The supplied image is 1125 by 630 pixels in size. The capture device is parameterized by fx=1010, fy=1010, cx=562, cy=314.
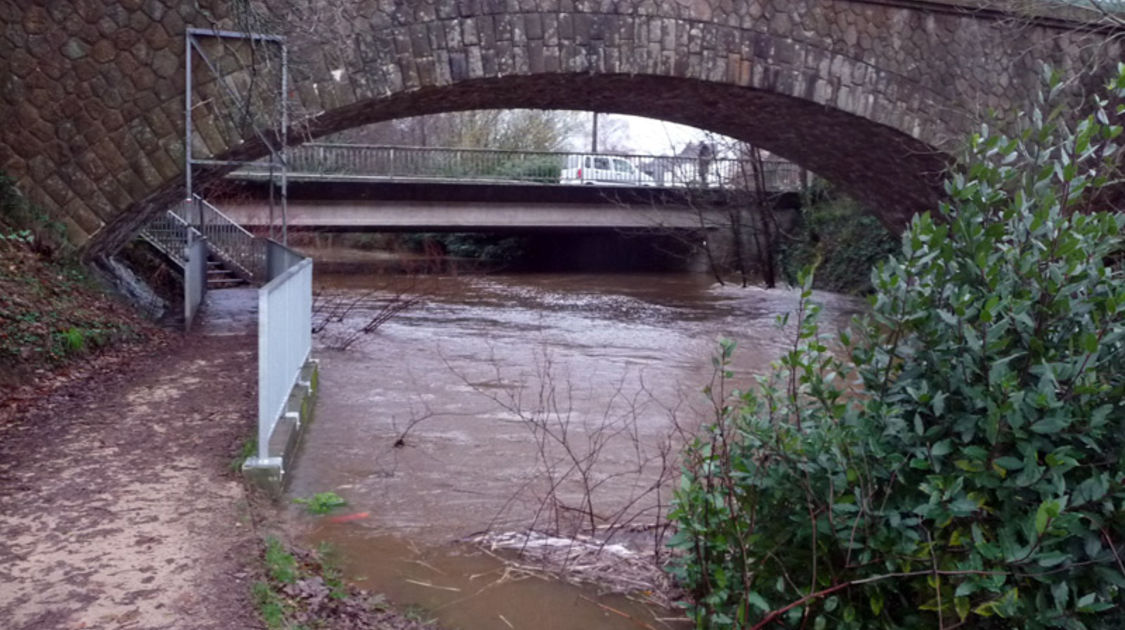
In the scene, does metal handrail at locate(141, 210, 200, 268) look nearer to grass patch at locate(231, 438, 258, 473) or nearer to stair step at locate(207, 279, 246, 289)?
stair step at locate(207, 279, 246, 289)

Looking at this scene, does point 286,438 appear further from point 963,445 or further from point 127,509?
point 963,445

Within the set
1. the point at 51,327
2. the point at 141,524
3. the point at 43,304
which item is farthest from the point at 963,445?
the point at 43,304

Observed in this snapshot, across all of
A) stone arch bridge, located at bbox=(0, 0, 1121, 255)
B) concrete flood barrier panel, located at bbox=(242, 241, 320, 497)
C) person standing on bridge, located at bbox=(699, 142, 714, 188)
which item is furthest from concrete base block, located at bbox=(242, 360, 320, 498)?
person standing on bridge, located at bbox=(699, 142, 714, 188)

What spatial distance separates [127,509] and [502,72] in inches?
270

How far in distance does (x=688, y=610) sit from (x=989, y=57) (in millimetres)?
11047

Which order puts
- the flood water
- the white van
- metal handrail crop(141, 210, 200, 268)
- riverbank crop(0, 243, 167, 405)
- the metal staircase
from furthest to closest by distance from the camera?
the white van → the metal staircase → metal handrail crop(141, 210, 200, 268) → riverbank crop(0, 243, 167, 405) → the flood water

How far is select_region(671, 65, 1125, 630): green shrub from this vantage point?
9.04ft

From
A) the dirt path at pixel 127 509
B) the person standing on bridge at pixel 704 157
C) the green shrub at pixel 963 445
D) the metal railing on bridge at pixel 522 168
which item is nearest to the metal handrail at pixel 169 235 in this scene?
the metal railing on bridge at pixel 522 168

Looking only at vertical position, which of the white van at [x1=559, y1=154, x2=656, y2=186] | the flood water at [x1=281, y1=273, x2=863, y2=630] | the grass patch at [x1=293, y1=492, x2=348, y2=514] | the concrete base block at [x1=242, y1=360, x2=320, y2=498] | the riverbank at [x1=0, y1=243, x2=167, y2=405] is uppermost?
the white van at [x1=559, y1=154, x2=656, y2=186]

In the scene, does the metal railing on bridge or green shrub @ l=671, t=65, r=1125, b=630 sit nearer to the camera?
green shrub @ l=671, t=65, r=1125, b=630

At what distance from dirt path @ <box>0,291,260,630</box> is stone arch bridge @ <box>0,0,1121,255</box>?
279cm

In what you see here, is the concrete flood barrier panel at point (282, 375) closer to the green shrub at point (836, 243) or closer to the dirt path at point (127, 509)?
the dirt path at point (127, 509)

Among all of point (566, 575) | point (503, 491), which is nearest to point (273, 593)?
point (566, 575)

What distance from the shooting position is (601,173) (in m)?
25.7
